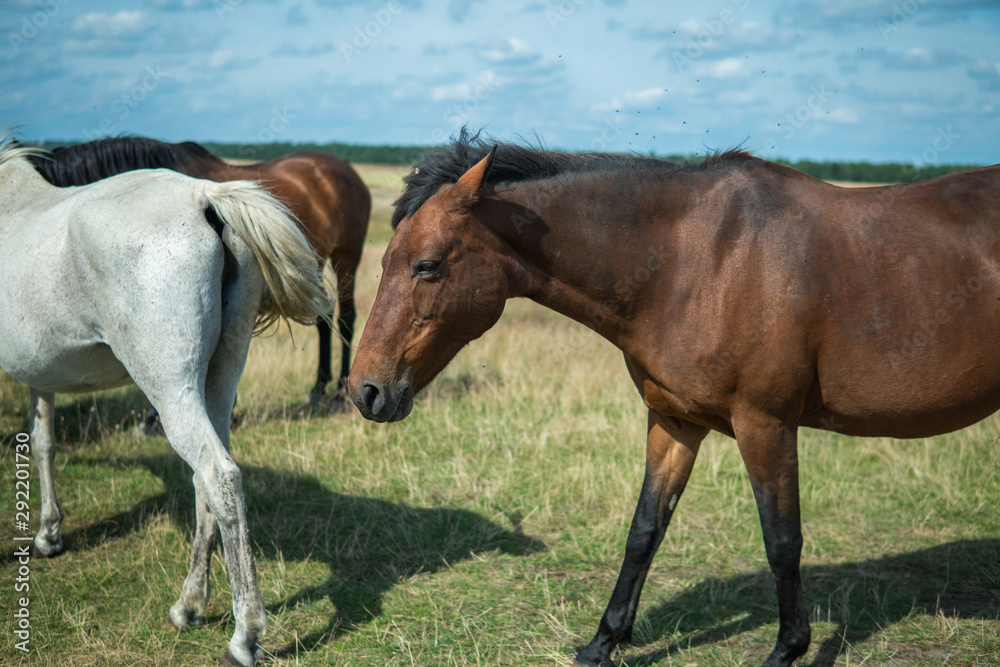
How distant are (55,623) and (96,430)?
122 inches

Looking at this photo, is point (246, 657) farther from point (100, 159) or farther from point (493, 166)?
point (100, 159)

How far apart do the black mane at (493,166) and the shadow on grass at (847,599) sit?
2382 millimetres

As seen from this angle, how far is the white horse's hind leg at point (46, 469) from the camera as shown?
4.35 meters

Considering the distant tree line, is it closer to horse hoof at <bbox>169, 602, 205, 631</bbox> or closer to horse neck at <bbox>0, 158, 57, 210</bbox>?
horse neck at <bbox>0, 158, 57, 210</bbox>

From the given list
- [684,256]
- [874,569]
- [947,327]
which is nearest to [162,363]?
[684,256]

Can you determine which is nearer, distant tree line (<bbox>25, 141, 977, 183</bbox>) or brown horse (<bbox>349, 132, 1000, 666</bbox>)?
brown horse (<bbox>349, 132, 1000, 666</bbox>)

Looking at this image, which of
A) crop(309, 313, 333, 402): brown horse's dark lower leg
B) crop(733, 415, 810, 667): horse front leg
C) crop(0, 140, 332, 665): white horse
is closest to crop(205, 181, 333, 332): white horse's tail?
crop(0, 140, 332, 665): white horse

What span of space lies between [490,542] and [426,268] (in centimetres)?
239

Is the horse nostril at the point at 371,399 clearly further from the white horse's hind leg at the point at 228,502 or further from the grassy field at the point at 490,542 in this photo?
the grassy field at the point at 490,542

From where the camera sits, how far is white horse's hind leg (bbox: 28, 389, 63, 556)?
4.35 m

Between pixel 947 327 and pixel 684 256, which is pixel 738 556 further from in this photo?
pixel 684 256

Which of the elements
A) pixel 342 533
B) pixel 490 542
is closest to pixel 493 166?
pixel 490 542

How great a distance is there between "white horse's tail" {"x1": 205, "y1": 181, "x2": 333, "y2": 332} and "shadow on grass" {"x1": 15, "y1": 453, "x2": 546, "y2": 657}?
1.65 meters

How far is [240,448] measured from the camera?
5.95 m
